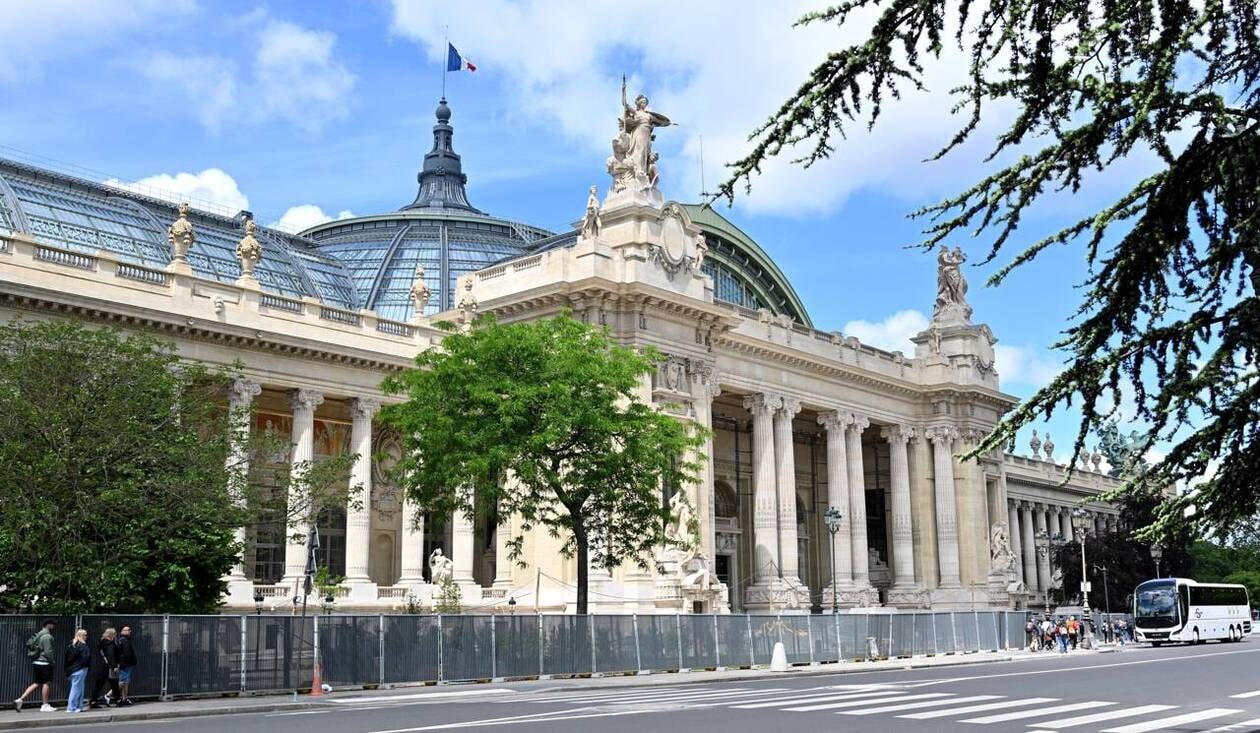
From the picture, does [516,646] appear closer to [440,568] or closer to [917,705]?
[917,705]

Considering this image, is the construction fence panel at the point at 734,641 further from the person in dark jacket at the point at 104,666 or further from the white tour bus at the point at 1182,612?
the white tour bus at the point at 1182,612

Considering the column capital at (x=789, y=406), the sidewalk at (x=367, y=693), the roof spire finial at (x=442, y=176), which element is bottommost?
the sidewalk at (x=367, y=693)

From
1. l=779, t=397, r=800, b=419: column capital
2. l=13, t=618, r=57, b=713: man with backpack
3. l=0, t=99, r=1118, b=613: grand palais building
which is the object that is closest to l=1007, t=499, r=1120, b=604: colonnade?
l=0, t=99, r=1118, b=613: grand palais building

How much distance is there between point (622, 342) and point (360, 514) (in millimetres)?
12899

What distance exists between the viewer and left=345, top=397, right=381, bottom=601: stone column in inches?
1925

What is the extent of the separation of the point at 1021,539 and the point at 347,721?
101702 mm

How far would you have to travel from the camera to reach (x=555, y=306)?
49562mm

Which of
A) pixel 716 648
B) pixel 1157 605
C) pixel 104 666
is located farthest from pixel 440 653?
pixel 1157 605

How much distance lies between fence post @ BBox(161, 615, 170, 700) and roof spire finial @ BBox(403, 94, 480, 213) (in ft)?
229

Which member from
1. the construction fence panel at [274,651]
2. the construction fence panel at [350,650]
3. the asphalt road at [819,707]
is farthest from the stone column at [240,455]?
Answer: the asphalt road at [819,707]

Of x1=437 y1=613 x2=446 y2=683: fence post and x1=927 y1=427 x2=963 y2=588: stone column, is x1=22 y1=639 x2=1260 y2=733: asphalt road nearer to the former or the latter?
x1=437 y1=613 x2=446 y2=683: fence post

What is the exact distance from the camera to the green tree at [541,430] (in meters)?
35.2

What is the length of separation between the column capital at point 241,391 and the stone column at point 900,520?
3914 centimetres

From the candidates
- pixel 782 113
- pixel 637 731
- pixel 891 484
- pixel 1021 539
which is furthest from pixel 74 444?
pixel 1021 539
